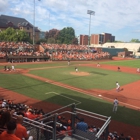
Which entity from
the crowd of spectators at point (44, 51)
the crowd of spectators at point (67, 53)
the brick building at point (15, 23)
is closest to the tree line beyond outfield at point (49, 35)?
the brick building at point (15, 23)

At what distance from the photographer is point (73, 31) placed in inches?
4476

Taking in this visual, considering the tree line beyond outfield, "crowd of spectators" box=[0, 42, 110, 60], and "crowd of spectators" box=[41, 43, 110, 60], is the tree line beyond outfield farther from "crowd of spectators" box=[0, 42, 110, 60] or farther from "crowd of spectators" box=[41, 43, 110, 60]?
"crowd of spectators" box=[41, 43, 110, 60]

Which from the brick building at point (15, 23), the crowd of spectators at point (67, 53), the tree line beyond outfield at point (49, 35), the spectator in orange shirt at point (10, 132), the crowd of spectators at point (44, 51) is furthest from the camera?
the brick building at point (15, 23)

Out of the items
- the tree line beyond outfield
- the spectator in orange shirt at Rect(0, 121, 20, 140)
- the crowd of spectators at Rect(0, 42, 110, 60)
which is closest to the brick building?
the tree line beyond outfield

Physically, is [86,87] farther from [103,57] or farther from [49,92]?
[103,57]

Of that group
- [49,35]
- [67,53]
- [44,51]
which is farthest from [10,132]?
[49,35]

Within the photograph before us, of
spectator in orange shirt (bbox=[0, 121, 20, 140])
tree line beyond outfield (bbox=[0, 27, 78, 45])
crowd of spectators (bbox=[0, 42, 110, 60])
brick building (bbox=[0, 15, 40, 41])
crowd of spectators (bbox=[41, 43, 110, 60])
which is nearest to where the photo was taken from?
spectator in orange shirt (bbox=[0, 121, 20, 140])

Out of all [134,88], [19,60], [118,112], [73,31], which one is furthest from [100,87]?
[73,31]

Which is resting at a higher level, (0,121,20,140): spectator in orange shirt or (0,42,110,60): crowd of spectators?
(0,42,110,60): crowd of spectators

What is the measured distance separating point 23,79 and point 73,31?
307 ft

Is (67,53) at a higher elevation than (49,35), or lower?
lower

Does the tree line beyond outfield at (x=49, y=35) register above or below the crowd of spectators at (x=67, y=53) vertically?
above

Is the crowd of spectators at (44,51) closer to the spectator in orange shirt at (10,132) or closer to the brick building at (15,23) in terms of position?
the brick building at (15,23)

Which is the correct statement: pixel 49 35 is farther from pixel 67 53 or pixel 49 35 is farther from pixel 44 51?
pixel 44 51
